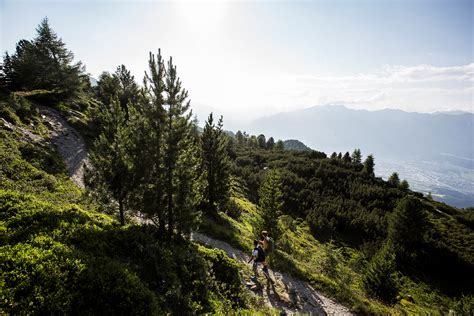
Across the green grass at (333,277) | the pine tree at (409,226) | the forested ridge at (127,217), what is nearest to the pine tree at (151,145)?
the forested ridge at (127,217)

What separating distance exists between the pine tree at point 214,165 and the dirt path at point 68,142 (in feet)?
47.3

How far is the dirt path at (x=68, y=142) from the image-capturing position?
27.4 m

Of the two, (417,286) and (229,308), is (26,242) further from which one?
(417,286)

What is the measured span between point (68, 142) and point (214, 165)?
65.7 feet

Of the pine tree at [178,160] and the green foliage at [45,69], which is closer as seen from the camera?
the pine tree at [178,160]

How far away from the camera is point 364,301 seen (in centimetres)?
1847

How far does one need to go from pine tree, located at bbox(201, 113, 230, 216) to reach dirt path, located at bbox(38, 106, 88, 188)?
14.4m

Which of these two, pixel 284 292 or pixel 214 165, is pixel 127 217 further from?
pixel 214 165

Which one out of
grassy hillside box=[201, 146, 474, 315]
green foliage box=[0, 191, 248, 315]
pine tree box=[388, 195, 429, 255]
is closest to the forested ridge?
green foliage box=[0, 191, 248, 315]

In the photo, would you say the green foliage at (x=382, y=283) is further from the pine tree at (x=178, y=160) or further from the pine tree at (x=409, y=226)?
the pine tree at (x=409, y=226)

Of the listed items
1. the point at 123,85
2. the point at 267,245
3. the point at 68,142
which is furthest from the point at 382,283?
the point at 123,85

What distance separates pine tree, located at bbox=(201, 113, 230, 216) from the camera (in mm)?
32188

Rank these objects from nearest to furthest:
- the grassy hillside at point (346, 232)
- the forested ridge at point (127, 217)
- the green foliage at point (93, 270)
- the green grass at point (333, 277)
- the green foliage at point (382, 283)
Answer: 1. the green foliage at point (93, 270)
2. the forested ridge at point (127, 217)
3. the green grass at point (333, 277)
4. the green foliage at point (382, 283)
5. the grassy hillside at point (346, 232)

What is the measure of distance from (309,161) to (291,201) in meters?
27.5
